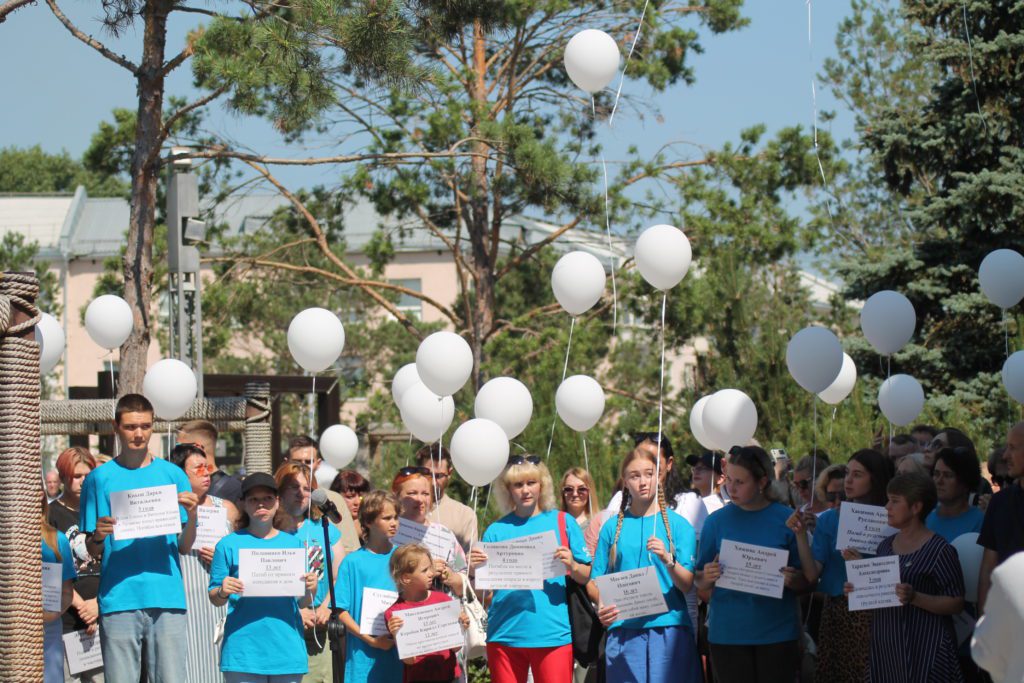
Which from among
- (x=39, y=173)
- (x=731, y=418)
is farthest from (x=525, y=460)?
(x=39, y=173)

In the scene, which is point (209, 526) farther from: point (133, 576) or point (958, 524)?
point (958, 524)

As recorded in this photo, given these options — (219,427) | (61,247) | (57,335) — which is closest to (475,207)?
(219,427)

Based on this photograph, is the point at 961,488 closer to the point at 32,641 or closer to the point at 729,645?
the point at 729,645

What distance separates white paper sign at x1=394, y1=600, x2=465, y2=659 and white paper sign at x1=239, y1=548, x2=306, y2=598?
1.84 feet

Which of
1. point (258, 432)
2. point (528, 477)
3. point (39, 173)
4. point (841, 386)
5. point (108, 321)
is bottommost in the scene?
point (528, 477)

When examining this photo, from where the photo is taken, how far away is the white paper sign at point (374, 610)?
262 inches

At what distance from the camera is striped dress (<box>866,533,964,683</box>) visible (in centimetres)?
614

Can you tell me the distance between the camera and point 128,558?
6.89 m

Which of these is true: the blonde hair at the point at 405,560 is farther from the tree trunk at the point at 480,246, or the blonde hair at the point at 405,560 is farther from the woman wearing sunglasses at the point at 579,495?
the tree trunk at the point at 480,246

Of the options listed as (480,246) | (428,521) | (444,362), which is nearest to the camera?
(428,521)

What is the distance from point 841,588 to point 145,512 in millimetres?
3536

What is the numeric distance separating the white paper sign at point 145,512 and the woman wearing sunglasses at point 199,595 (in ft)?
3.39

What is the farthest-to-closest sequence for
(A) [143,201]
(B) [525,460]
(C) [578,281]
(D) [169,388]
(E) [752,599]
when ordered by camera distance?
(A) [143,201] < (D) [169,388] < (C) [578,281] < (B) [525,460] < (E) [752,599]

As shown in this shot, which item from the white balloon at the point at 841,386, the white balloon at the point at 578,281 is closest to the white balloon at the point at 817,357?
the white balloon at the point at 578,281
